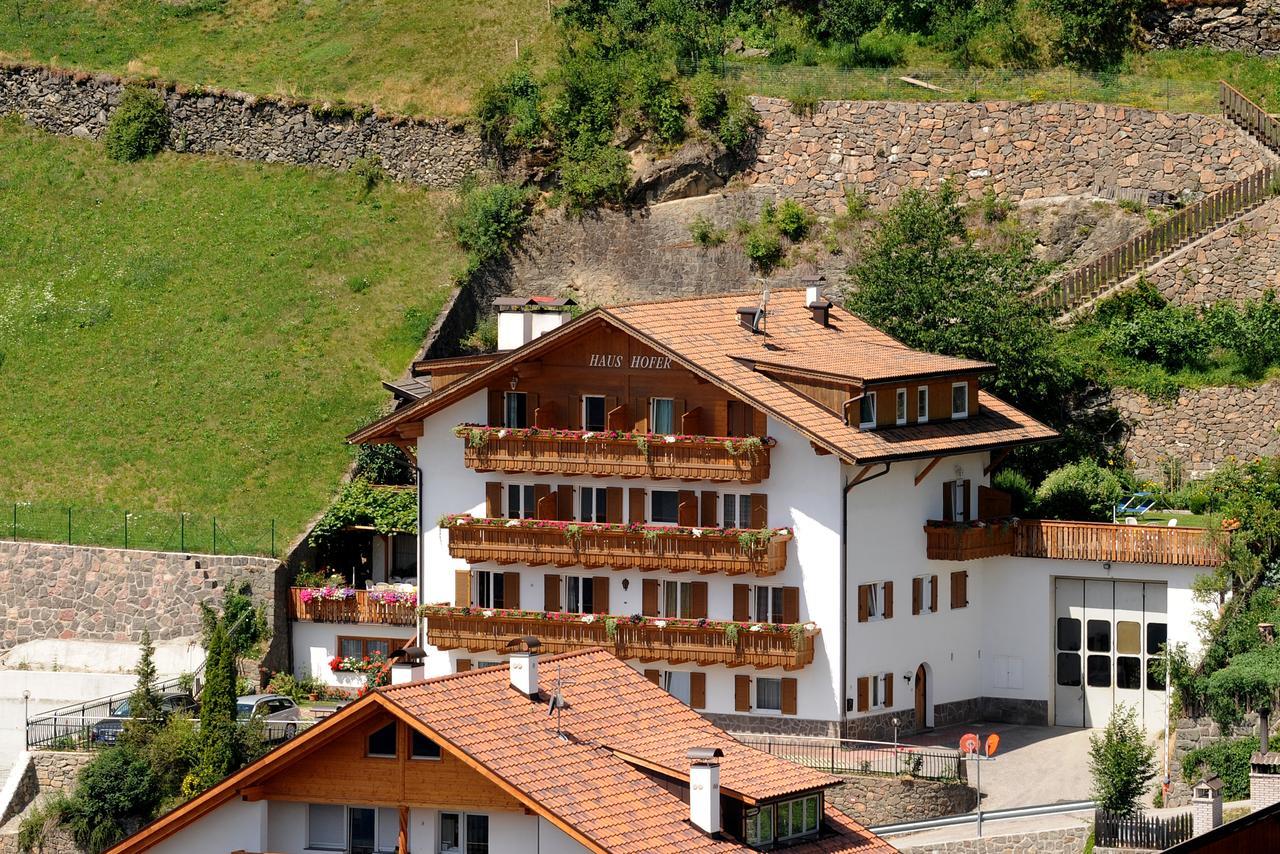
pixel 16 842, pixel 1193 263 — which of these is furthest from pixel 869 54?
pixel 16 842

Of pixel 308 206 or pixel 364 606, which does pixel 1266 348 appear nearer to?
pixel 364 606

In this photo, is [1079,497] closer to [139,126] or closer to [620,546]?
[620,546]

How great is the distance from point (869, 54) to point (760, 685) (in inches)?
1137

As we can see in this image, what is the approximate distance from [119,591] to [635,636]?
16.6 meters

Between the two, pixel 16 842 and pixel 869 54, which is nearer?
pixel 16 842

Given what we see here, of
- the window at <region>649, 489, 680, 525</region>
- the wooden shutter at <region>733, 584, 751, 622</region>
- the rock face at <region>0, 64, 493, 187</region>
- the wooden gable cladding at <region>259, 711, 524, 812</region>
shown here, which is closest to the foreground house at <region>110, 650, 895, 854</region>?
the wooden gable cladding at <region>259, 711, 524, 812</region>

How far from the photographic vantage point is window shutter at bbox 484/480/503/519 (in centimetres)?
7681

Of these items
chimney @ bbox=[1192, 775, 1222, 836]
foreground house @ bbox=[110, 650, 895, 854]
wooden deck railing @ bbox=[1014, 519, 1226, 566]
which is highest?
wooden deck railing @ bbox=[1014, 519, 1226, 566]

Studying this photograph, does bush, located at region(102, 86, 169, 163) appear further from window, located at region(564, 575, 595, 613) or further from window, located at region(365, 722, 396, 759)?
window, located at region(365, 722, 396, 759)

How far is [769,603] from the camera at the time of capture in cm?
7350

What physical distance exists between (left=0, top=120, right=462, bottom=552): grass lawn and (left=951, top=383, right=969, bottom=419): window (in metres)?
18.5

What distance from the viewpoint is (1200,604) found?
241ft

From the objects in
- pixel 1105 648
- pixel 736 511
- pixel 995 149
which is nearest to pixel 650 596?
pixel 736 511

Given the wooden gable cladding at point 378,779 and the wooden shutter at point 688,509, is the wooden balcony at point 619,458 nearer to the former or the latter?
the wooden shutter at point 688,509
